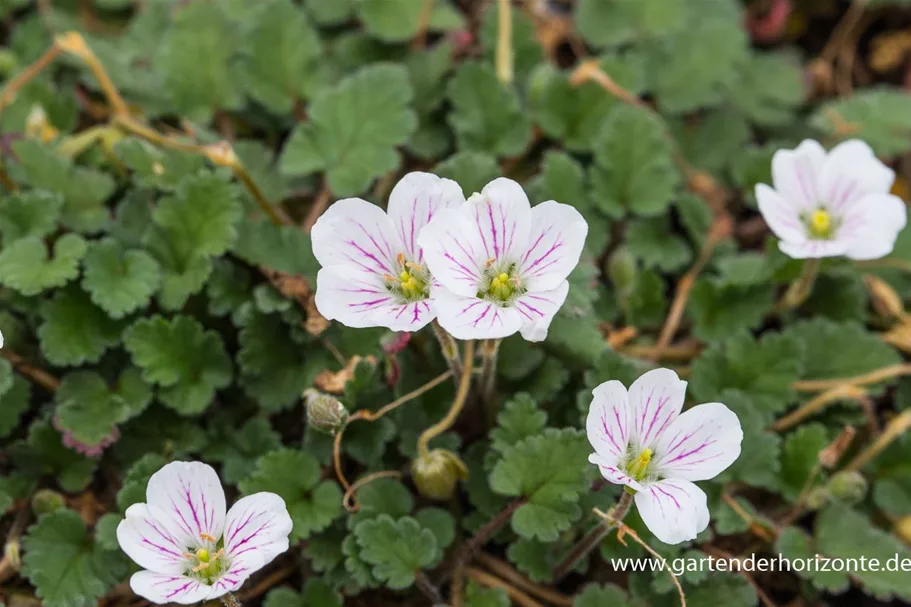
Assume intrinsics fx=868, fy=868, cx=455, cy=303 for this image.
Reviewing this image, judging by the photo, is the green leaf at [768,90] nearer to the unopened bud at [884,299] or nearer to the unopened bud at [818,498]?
the unopened bud at [884,299]

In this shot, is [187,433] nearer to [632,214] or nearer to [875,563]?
[632,214]

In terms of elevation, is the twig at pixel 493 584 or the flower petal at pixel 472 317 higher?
the flower petal at pixel 472 317

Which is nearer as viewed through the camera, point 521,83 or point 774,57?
point 521,83

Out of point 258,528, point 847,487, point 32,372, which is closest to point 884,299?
point 847,487

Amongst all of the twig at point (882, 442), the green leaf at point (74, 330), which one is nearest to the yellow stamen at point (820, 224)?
the twig at point (882, 442)

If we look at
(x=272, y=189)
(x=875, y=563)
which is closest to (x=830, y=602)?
(x=875, y=563)

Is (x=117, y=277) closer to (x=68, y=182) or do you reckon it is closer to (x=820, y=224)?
(x=68, y=182)
